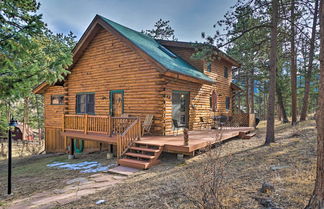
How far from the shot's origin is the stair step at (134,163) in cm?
630

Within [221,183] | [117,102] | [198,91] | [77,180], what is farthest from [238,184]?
[117,102]

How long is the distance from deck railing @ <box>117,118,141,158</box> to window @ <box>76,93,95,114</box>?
4942 millimetres

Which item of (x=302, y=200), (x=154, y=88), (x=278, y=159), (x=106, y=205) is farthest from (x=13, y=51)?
(x=278, y=159)

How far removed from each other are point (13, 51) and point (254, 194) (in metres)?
6.28

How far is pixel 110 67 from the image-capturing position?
35.2ft

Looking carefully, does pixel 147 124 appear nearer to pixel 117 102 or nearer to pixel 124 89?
pixel 124 89

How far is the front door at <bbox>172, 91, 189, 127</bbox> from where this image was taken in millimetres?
9930

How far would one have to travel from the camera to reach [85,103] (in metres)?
12.0

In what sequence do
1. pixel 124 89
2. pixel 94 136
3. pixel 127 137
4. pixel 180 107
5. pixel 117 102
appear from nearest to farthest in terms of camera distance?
pixel 127 137
pixel 94 136
pixel 124 89
pixel 180 107
pixel 117 102

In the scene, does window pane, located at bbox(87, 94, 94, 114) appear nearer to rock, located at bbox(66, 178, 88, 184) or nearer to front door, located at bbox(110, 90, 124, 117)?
front door, located at bbox(110, 90, 124, 117)

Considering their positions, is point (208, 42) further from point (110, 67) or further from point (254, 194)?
point (254, 194)

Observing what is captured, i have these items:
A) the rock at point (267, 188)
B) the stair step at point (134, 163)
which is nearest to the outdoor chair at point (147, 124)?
the stair step at point (134, 163)

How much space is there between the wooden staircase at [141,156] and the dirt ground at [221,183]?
0.94 feet

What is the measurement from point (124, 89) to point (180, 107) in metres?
3.06
